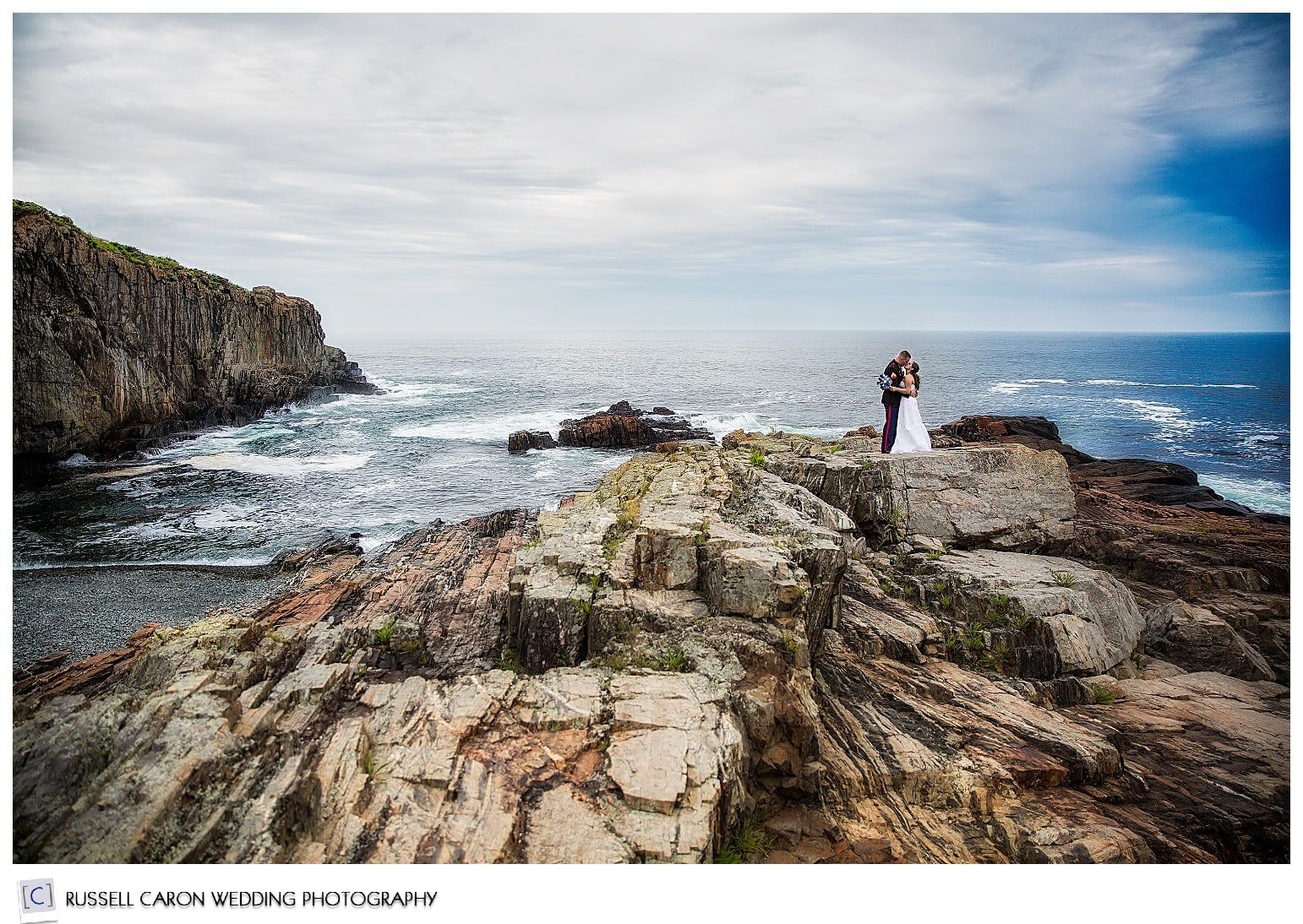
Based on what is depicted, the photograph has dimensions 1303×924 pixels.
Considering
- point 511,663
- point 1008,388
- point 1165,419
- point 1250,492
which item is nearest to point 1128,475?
point 1250,492

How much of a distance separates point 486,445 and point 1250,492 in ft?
102

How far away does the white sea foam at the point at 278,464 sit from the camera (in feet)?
87.4

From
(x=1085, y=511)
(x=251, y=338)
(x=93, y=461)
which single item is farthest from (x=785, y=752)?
(x=251, y=338)

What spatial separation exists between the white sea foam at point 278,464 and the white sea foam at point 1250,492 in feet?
103

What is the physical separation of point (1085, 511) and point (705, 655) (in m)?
11.7

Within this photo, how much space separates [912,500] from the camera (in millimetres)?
10977

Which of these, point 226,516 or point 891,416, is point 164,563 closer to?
point 226,516

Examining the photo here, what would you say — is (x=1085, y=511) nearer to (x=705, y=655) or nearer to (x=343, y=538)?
(x=705, y=655)

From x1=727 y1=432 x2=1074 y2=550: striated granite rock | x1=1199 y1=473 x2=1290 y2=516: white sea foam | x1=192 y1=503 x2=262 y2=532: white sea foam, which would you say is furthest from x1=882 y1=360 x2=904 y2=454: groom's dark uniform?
x1=192 y1=503 x2=262 y2=532: white sea foam

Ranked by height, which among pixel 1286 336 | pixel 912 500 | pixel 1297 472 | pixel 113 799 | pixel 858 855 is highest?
pixel 1286 336

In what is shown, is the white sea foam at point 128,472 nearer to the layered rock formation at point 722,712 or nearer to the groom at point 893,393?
the layered rock formation at point 722,712

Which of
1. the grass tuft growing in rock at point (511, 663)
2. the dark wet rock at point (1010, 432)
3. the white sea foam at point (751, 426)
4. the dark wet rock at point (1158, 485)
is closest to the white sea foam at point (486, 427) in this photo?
the white sea foam at point (751, 426)

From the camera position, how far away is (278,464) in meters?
28.2
